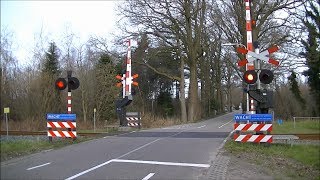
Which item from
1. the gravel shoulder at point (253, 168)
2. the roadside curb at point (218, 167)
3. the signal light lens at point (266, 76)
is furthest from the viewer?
the signal light lens at point (266, 76)

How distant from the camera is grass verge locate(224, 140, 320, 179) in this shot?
557 centimetres

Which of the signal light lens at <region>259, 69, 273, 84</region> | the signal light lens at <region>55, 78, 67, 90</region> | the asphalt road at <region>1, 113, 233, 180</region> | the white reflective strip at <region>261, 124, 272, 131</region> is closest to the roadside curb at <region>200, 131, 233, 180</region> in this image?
the asphalt road at <region>1, 113, 233, 180</region>

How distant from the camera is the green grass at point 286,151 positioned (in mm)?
5398

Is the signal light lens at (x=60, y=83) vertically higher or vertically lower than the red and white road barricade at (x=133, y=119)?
higher

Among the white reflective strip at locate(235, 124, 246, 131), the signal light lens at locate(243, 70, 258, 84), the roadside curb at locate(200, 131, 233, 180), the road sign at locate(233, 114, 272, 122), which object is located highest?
the signal light lens at locate(243, 70, 258, 84)

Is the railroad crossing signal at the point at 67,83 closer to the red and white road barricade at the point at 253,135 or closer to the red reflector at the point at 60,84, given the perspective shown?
the red reflector at the point at 60,84

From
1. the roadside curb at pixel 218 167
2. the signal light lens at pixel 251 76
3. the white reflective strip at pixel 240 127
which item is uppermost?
the signal light lens at pixel 251 76

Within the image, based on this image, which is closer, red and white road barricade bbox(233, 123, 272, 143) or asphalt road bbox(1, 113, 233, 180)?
asphalt road bbox(1, 113, 233, 180)

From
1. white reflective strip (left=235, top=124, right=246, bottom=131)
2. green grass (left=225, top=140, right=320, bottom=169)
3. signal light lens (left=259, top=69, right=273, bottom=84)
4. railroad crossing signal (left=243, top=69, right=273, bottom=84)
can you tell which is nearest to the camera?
green grass (left=225, top=140, right=320, bottom=169)

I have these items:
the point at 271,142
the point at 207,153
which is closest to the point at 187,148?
the point at 207,153

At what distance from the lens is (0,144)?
20.6 feet

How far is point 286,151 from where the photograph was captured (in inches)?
356

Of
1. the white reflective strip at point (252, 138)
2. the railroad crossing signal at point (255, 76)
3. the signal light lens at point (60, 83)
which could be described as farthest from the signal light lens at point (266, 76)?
the signal light lens at point (60, 83)

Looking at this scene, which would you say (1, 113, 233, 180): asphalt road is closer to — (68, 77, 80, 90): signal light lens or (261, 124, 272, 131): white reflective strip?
(261, 124, 272, 131): white reflective strip
